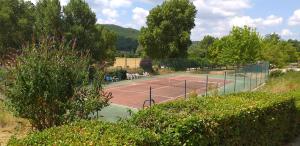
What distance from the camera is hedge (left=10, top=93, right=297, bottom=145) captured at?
233 inches

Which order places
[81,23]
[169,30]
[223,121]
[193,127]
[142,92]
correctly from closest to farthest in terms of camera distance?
[193,127] < [223,121] < [142,92] < [81,23] < [169,30]

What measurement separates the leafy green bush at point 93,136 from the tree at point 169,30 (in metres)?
56.9

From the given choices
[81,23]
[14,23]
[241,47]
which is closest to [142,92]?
[81,23]

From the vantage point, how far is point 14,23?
48.9 m

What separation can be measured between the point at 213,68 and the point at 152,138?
6410 centimetres

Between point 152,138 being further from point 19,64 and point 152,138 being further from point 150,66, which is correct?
point 150,66

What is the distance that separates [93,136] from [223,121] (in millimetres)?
3129

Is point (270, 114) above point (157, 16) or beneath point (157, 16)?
beneath

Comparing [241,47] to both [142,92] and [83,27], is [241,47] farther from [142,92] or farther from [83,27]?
[142,92]

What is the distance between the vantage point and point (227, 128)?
8430mm

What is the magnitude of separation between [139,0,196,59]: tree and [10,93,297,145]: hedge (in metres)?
52.0

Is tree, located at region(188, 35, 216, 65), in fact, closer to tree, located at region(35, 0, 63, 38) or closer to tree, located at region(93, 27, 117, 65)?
tree, located at region(93, 27, 117, 65)

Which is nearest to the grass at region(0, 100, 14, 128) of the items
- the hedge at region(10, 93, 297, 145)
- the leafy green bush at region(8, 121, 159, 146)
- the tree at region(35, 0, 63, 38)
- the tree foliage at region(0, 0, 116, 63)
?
the hedge at region(10, 93, 297, 145)

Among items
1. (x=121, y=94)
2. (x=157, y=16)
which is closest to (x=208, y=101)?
(x=121, y=94)
